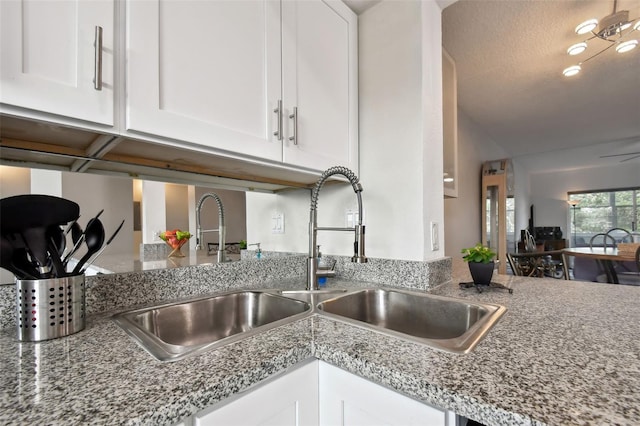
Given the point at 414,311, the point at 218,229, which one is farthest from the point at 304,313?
the point at 218,229

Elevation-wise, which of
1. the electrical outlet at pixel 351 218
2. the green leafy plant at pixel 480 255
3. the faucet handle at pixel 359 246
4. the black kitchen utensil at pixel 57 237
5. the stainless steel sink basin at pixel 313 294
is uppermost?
the electrical outlet at pixel 351 218

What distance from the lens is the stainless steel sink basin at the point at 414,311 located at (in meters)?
0.95

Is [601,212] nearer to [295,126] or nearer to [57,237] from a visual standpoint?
[295,126]

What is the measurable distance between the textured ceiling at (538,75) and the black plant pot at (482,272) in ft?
5.06

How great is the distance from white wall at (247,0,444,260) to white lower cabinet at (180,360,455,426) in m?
0.73

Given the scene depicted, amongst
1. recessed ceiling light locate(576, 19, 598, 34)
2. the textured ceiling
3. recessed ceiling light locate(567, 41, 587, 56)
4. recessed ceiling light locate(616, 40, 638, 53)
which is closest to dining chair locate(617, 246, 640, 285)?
the textured ceiling

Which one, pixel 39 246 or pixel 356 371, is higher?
pixel 39 246

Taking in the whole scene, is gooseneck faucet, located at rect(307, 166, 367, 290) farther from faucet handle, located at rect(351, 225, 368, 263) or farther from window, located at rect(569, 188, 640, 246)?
window, located at rect(569, 188, 640, 246)

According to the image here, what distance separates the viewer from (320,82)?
1208 mm

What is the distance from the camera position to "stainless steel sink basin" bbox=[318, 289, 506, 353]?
0.95 metres

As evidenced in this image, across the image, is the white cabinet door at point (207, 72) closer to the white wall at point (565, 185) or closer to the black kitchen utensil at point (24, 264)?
the black kitchen utensil at point (24, 264)

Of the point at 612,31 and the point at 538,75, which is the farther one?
the point at 538,75

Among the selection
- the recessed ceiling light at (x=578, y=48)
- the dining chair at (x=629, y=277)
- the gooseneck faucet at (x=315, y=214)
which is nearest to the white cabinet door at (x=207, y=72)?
the gooseneck faucet at (x=315, y=214)

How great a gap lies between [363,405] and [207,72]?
948mm
